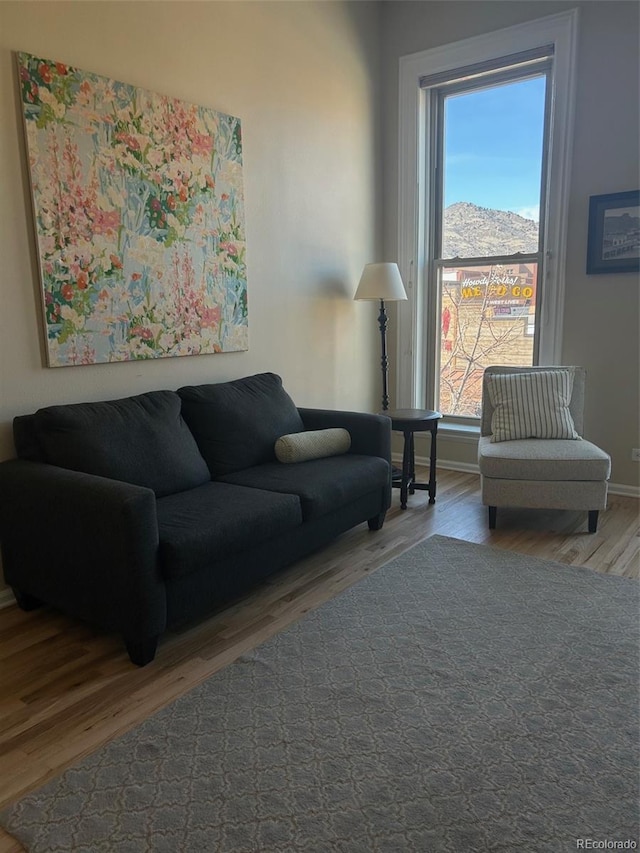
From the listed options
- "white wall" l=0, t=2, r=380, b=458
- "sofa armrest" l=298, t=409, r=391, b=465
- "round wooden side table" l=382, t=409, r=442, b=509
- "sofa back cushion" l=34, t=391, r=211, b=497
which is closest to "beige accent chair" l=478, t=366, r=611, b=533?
"round wooden side table" l=382, t=409, r=442, b=509

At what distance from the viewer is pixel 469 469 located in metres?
4.65

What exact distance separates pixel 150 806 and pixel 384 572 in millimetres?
1566

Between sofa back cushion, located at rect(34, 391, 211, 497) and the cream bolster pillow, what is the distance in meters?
0.45

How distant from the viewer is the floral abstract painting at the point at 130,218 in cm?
264

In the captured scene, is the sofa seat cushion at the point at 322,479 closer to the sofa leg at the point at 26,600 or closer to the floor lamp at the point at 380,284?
the sofa leg at the point at 26,600

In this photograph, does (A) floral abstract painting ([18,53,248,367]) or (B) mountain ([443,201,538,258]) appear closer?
(A) floral abstract painting ([18,53,248,367])

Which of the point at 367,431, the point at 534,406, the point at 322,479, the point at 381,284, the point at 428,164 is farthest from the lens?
the point at 428,164

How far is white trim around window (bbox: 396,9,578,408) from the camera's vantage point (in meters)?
3.89

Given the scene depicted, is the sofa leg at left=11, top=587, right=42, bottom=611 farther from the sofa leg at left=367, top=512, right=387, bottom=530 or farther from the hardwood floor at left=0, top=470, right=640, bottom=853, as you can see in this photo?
the sofa leg at left=367, top=512, right=387, bottom=530

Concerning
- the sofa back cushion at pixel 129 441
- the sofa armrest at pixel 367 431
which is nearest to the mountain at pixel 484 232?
the sofa armrest at pixel 367 431

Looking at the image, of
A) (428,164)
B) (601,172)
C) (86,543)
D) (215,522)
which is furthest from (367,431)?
(428,164)

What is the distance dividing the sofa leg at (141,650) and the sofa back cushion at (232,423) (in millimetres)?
1028

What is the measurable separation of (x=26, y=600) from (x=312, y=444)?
59.6 inches

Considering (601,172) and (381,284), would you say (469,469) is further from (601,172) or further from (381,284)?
(601,172)
